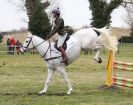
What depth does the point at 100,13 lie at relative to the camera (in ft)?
200

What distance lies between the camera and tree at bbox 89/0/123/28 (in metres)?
60.5

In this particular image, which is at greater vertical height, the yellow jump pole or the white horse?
the white horse

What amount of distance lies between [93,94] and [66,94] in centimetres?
83

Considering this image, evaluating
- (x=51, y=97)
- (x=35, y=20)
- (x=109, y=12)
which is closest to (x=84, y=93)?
(x=51, y=97)

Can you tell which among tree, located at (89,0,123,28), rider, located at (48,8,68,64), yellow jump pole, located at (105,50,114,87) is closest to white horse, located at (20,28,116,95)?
rider, located at (48,8,68,64)

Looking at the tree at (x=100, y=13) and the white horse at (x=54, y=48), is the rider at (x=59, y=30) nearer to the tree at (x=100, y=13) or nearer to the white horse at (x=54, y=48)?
the white horse at (x=54, y=48)

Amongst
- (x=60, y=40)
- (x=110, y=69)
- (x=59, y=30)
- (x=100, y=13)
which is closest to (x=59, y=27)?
(x=59, y=30)

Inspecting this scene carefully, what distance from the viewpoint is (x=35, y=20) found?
51.5m

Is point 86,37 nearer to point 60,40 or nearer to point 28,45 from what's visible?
point 60,40

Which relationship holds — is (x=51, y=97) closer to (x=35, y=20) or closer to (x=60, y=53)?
(x=60, y=53)

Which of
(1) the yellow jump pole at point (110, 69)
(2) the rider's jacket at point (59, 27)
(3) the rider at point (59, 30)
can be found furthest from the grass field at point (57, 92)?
(2) the rider's jacket at point (59, 27)

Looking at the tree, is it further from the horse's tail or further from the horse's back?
the horse's back

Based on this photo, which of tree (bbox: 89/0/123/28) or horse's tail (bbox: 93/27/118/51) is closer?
horse's tail (bbox: 93/27/118/51)

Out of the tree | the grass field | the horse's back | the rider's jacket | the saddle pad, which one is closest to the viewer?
the grass field
